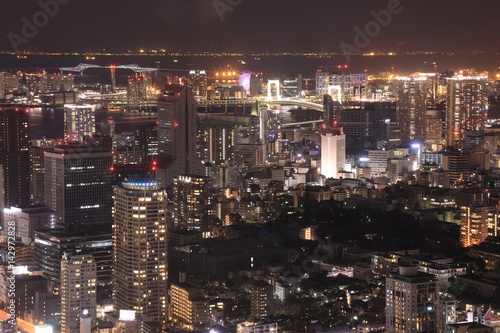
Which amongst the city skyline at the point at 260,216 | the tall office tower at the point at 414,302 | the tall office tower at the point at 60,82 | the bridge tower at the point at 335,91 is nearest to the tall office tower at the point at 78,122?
the city skyline at the point at 260,216

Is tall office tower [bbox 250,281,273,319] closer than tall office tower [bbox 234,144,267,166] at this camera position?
Yes

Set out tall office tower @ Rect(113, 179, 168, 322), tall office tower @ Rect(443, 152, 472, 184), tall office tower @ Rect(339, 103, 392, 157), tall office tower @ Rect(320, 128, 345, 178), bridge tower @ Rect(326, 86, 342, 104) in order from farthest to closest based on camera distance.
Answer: bridge tower @ Rect(326, 86, 342, 104) → tall office tower @ Rect(339, 103, 392, 157) → tall office tower @ Rect(320, 128, 345, 178) → tall office tower @ Rect(443, 152, 472, 184) → tall office tower @ Rect(113, 179, 168, 322)

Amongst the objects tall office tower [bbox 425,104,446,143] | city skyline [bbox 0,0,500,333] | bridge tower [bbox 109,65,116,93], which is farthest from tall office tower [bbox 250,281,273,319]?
bridge tower [bbox 109,65,116,93]

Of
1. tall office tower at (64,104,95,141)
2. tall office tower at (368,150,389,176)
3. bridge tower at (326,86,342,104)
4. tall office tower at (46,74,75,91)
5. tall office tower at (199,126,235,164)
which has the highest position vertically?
Answer: tall office tower at (46,74,75,91)

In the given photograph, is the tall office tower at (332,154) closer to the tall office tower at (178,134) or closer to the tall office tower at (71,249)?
the tall office tower at (178,134)

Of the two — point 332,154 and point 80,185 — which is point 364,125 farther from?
point 80,185

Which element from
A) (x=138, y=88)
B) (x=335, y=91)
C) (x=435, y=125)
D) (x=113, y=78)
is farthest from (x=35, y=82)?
(x=435, y=125)

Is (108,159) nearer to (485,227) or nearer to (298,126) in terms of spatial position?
(485,227)

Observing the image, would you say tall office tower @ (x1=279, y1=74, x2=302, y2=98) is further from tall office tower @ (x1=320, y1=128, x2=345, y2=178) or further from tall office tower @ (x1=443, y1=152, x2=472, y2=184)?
tall office tower @ (x1=443, y1=152, x2=472, y2=184)
